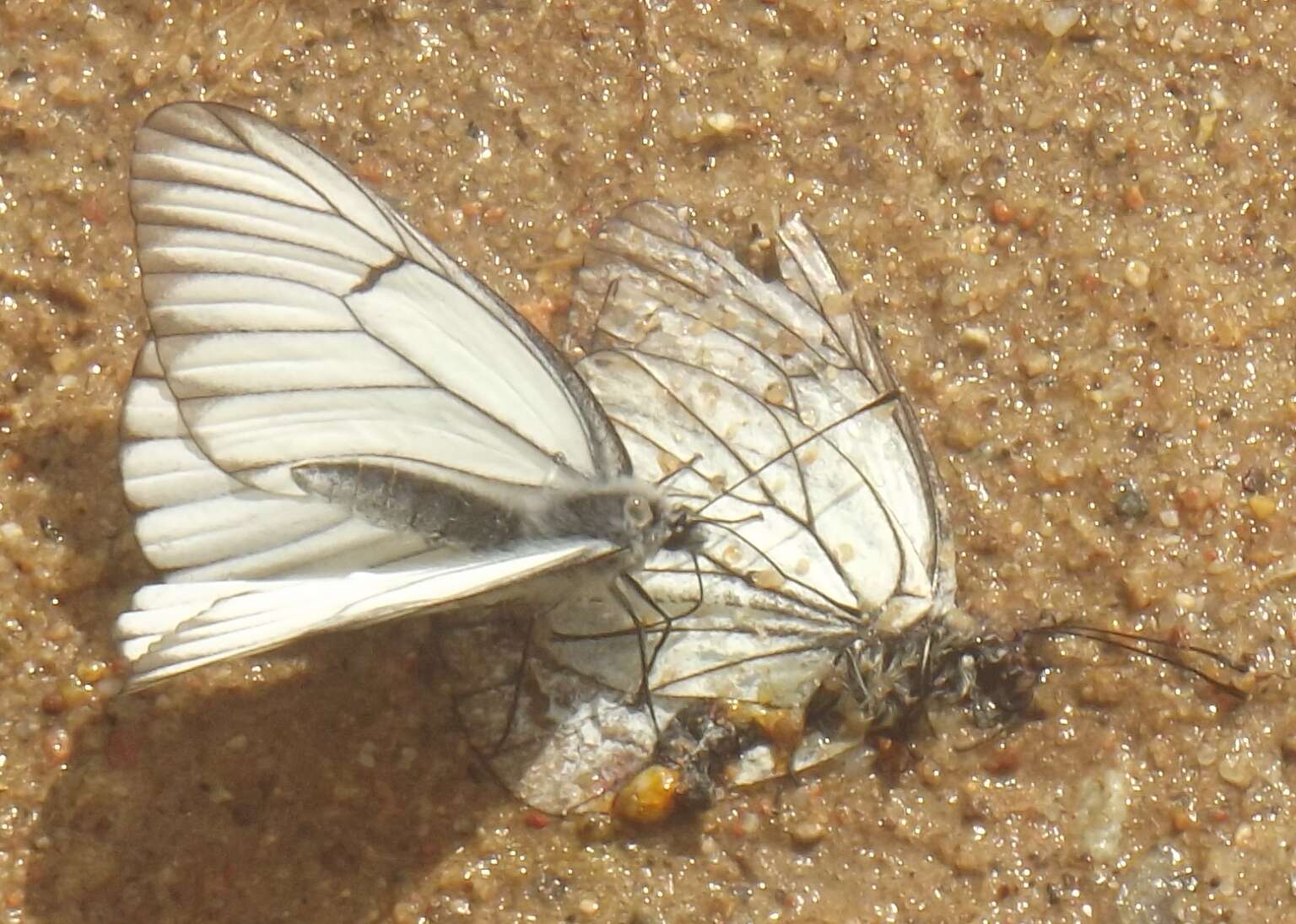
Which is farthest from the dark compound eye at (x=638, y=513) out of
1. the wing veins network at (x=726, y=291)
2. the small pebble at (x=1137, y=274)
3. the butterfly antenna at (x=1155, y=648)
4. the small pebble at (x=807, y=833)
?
the small pebble at (x=1137, y=274)

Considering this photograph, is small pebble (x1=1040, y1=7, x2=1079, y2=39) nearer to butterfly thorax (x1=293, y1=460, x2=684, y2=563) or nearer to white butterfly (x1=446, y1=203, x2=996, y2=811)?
white butterfly (x1=446, y1=203, x2=996, y2=811)

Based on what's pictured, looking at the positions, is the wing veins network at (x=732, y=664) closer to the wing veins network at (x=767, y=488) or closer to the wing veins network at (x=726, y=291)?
the wing veins network at (x=767, y=488)

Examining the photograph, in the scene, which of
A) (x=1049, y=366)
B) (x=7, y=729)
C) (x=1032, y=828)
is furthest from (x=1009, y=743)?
(x=7, y=729)

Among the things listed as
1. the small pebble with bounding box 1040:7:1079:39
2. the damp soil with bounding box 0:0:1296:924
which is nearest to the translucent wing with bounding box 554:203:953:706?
the damp soil with bounding box 0:0:1296:924

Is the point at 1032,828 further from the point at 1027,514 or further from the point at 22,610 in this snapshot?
the point at 22,610

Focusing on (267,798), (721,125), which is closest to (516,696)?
→ (267,798)

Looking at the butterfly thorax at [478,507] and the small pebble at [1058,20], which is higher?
the small pebble at [1058,20]
